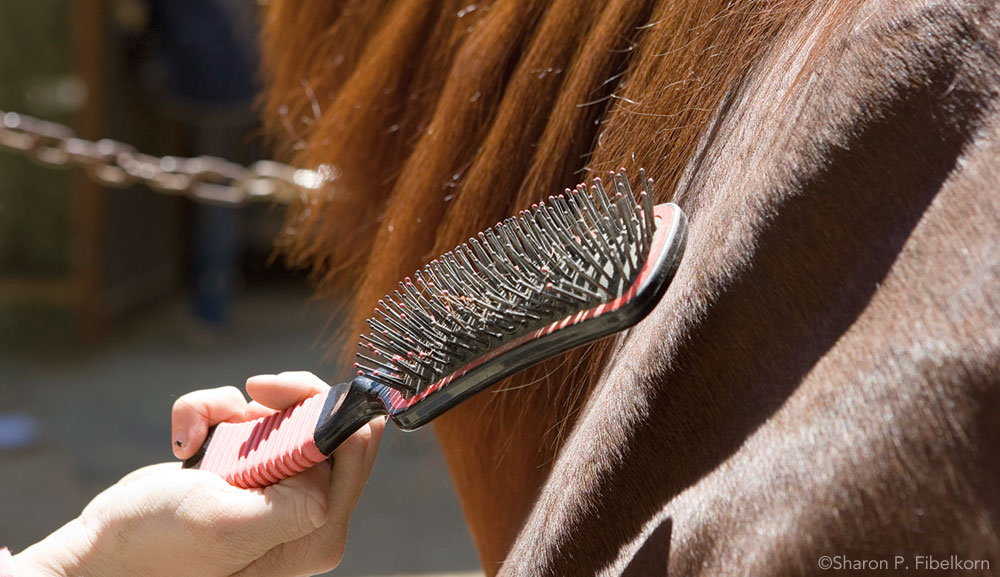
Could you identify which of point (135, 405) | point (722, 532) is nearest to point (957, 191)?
point (722, 532)

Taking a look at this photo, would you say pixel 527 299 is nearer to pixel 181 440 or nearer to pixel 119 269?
pixel 181 440

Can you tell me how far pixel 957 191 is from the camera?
0.36 metres

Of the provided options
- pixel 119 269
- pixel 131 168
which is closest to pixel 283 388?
pixel 131 168

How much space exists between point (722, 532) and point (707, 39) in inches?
10.7

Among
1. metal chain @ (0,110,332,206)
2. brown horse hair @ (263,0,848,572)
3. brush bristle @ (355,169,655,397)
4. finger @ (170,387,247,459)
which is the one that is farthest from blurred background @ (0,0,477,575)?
brush bristle @ (355,169,655,397)

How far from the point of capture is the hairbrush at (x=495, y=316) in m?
0.42

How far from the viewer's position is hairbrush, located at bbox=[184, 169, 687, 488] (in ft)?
1.39

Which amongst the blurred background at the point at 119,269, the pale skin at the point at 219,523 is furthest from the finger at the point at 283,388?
the blurred background at the point at 119,269

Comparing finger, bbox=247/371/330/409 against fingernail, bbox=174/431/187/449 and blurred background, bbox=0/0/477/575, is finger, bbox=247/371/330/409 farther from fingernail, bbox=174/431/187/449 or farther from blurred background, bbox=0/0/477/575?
blurred background, bbox=0/0/477/575

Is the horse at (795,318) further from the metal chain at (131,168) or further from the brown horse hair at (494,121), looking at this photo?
the metal chain at (131,168)

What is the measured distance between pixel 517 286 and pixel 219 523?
227 millimetres

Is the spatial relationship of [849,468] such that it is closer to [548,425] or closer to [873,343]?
[873,343]

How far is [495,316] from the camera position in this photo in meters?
0.47

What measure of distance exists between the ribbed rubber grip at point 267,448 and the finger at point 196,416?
1cm
